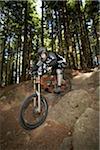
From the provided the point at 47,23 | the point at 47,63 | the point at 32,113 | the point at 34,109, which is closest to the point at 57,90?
the point at 47,63

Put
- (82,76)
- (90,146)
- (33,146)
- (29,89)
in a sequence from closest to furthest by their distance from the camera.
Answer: (90,146), (33,146), (29,89), (82,76)

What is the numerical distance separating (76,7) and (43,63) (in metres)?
14.3

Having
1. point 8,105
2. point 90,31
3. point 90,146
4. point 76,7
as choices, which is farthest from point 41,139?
point 90,31

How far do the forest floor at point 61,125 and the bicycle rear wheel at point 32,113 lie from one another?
0.24 meters

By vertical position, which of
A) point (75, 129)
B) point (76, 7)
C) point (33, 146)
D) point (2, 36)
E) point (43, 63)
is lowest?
point (33, 146)

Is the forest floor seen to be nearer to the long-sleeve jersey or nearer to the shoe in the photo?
the shoe

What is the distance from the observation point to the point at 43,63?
8953 millimetres

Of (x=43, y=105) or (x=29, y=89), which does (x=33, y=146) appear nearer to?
(x=43, y=105)

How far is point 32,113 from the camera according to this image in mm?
8711

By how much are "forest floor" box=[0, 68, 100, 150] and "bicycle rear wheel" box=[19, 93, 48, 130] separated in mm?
236

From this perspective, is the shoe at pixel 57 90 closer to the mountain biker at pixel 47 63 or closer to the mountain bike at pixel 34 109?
the mountain biker at pixel 47 63

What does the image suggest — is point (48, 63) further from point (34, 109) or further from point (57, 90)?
point (34, 109)

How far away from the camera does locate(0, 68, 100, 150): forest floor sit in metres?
7.37

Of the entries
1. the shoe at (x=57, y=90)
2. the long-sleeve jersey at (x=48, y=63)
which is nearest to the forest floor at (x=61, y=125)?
the shoe at (x=57, y=90)
